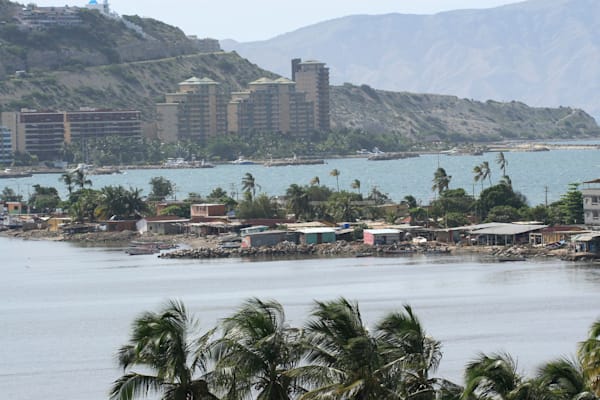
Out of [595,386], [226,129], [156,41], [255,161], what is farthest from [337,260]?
[156,41]

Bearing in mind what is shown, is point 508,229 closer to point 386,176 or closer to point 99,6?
point 386,176

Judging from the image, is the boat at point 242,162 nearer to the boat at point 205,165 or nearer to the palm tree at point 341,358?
the boat at point 205,165

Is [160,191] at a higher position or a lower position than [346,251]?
higher

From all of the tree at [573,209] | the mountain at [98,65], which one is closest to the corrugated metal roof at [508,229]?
the tree at [573,209]

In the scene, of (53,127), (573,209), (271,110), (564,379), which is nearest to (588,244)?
(573,209)

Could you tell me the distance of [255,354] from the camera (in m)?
11.3

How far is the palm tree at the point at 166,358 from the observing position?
448 inches

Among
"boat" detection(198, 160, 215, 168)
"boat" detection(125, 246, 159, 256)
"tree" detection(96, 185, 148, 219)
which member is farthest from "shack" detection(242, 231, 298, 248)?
"boat" detection(198, 160, 215, 168)

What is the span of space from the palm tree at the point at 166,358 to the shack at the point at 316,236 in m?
40.7

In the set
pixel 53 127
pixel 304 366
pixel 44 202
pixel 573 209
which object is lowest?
pixel 304 366

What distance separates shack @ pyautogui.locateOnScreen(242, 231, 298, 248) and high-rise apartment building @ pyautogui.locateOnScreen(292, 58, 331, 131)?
387 ft

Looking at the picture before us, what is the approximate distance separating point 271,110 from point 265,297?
128715 mm

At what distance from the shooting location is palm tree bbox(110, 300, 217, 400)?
11.4 meters

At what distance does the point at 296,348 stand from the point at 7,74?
149979 mm
